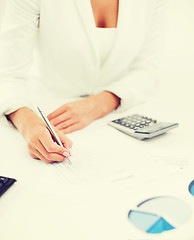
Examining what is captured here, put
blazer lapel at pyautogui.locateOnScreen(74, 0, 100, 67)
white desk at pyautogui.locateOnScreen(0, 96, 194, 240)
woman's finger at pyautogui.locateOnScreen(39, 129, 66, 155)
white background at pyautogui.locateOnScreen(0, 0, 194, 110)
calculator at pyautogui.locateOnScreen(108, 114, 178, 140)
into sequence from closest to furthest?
white desk at pyautogui.locateOnScreen(0, 96, 194, 240), woman's finger at pyautogui.locateOnScreen(39, 129, 66, 155), calculator at pyautogui.locateOnScreen(108, 114, 178, 140), blazer lapel at pyautogui.locateOnScreen(74, 0, 100, 67), white background at pyautogui.locateOnScreen(0, 0, 194, 110)

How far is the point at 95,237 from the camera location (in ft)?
1.22

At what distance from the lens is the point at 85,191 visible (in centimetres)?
46

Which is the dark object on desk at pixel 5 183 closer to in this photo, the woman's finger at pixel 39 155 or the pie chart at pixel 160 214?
the woman's finger at pixel 39 155

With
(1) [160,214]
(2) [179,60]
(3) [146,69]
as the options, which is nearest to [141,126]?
(1) [160,214]

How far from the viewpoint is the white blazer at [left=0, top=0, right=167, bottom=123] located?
0.82 m

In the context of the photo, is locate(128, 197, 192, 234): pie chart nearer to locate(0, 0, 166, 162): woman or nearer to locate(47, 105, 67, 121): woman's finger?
locate(0, 0, 166, 162): woman

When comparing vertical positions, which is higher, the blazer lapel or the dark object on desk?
the blazer lapel

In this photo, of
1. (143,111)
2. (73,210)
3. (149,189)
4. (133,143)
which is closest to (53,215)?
(73,210)

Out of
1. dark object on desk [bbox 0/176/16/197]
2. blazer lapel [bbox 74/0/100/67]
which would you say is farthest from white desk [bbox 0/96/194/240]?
blazer lapel [bbox 74/0/100/67]

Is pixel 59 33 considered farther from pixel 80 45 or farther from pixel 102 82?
pixel 102 82

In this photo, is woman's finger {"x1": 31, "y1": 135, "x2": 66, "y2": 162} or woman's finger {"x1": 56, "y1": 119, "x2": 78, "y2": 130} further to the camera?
woman's finger {"x1": 56, "y1": 119, "x2": 78, "y2": 130}

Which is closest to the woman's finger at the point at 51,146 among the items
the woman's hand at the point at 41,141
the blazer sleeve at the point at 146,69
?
the woman's hand at the point at 41,141

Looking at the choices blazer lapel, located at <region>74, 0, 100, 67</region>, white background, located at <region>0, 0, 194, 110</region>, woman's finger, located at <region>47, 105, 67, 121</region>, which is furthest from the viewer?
white background, located at <region>0, 0, 194, 110</region>

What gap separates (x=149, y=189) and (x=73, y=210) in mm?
132
